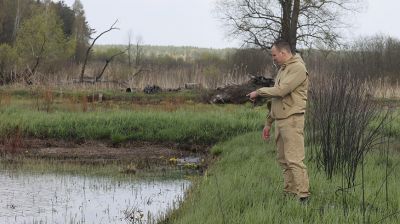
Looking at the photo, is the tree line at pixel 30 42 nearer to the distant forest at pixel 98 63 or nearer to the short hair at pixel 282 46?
the distant forest at pixel 98 63

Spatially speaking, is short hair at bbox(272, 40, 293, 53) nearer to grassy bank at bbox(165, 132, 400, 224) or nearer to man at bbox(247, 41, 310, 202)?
man at bbox(247, 41, 310, 202)

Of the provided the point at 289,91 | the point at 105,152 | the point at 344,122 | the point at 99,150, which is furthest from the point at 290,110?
the point at 99,150

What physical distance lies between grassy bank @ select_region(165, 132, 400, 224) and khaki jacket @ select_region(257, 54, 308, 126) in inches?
42.6

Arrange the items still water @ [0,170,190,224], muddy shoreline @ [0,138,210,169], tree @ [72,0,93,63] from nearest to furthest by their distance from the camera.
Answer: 1. still water @ [0,170,190,224]
2. muddy shoreline @ [0,138,210,169]
3. tree @ [72,0,93,63]

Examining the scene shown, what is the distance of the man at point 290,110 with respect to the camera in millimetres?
7238

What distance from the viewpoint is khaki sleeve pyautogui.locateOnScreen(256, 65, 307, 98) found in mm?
7230

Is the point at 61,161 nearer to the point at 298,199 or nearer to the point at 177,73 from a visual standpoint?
the point at 298,199

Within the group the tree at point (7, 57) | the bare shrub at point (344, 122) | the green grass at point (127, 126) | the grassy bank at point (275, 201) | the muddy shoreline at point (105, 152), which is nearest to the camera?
the grassy bank at point (275, 201)

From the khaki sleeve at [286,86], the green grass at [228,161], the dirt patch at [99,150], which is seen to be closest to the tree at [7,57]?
the green grass at [228,161]

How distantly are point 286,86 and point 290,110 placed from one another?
12.5 inches

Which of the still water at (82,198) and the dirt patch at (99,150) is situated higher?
the still water at (82,198)

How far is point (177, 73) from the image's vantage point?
99.6 ft

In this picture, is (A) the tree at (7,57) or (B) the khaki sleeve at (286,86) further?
(A) the tree at (7,57)

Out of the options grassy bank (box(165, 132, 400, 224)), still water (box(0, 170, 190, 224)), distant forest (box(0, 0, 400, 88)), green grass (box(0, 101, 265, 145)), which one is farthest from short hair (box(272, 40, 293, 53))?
green grass (box(0, 101, 265, 145))
